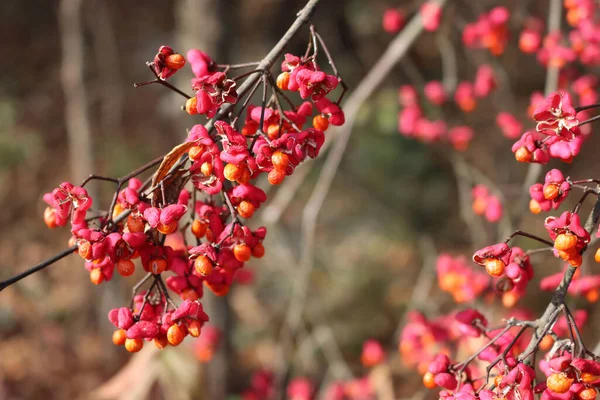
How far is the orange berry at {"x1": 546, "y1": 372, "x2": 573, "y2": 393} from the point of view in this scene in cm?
98

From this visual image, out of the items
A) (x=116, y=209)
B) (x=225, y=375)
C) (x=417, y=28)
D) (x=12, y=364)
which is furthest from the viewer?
(x=12, y=364)

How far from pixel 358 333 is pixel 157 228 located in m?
3.59

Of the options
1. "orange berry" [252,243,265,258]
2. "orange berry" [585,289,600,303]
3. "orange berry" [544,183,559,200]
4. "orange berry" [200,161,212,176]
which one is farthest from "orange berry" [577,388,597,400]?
"orange berry" [585,289,600,303]

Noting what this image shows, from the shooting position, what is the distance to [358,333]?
4426mm

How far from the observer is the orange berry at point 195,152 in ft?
3.31

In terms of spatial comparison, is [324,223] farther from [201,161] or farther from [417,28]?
[201,161]

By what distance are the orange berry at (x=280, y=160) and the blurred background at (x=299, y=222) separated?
2095 millimetres

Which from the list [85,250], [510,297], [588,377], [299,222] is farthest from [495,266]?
[299,222]

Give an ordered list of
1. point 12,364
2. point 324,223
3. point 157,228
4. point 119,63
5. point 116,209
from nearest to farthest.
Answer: point 157,228
point 116,209
point 12,364
point 324,223
point 119,63

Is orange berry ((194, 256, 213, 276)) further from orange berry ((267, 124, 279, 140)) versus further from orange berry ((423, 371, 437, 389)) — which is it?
orange berry ((423, 371, 437, 389))

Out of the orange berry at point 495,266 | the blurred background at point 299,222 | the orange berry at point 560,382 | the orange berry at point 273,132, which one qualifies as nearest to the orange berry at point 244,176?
the orange berry at point 273,132

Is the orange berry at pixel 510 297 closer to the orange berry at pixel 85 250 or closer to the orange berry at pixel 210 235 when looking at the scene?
the orange berry at pixel 210 235

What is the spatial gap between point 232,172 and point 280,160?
0.26 feet

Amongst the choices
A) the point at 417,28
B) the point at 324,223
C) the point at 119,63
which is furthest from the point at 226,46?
the point at 119,63
